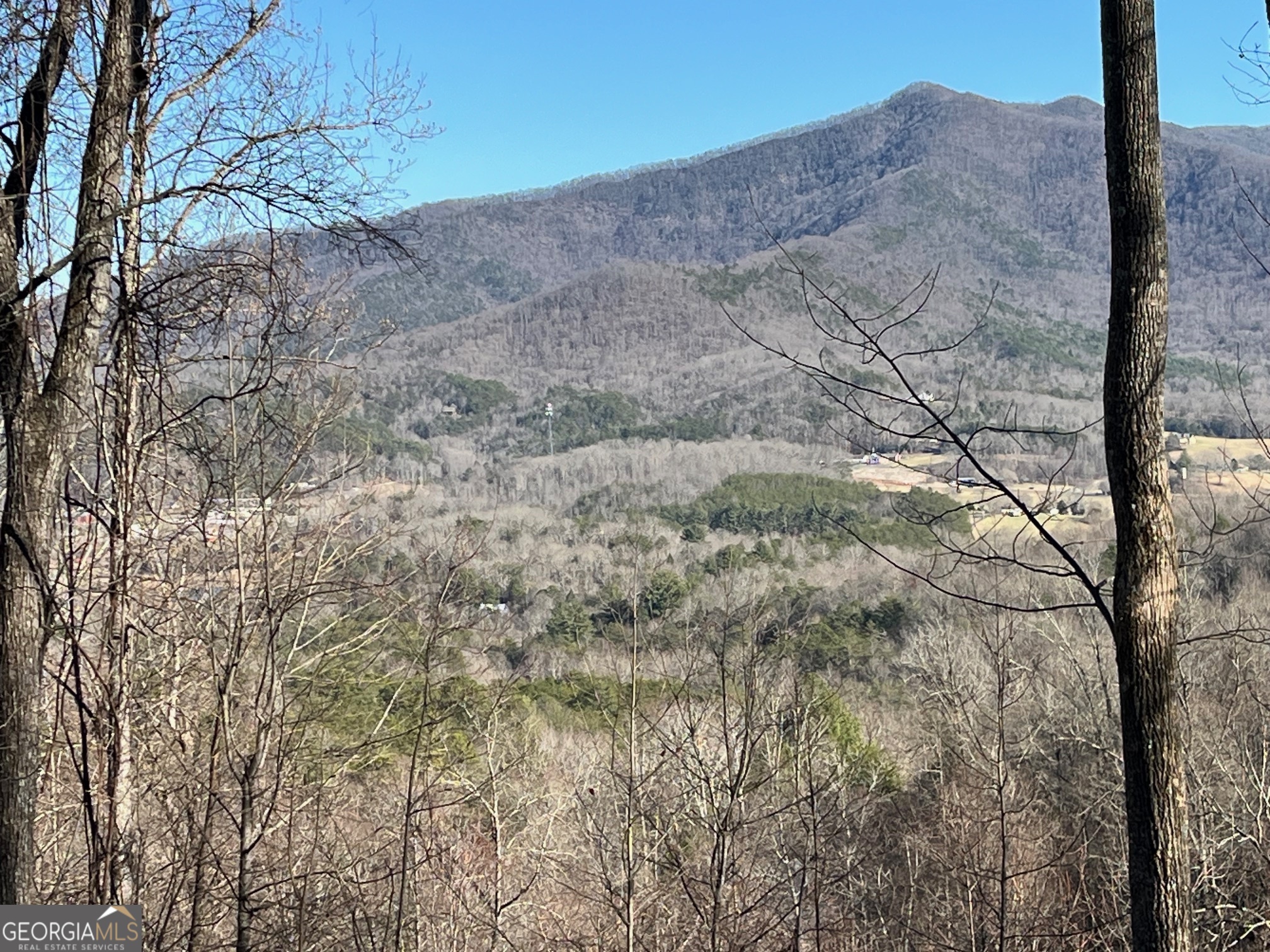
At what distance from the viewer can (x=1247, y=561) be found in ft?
93.5

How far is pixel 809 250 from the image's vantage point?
69.6 metres

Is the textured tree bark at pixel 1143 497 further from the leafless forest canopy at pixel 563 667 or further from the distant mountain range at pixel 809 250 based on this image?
the distant mountain range at pixel 809 250

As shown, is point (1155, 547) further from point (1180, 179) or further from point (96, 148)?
point (1180, 179)

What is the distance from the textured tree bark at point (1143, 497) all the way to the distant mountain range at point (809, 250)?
60898mm

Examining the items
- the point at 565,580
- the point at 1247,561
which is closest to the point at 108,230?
the point at 1247,561

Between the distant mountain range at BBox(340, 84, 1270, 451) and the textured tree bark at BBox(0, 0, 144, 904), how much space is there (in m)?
61.1

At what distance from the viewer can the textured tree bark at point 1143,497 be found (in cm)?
286

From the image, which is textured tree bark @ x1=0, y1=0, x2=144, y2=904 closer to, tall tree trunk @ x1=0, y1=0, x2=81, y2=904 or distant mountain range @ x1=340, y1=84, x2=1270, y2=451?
tall tree trunk @ x1=0, y1=0, x2=81, y2=904

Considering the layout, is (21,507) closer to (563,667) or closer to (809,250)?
(563,667)

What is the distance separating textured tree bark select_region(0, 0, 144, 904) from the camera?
3340 mm

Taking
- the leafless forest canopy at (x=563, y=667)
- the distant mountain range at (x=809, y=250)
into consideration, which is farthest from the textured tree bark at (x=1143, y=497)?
the distant mountain range at (x=809, y=250)

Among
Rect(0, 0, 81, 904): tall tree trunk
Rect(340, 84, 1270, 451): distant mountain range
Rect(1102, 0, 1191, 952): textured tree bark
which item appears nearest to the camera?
Rect(1102, 0, 1191, 952): textured tree bark

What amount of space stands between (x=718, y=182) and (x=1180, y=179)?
74042 millimetres

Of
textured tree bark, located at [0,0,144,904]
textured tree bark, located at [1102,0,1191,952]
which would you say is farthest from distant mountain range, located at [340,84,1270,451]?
textured tree bark, located at [0,0,144,904]
